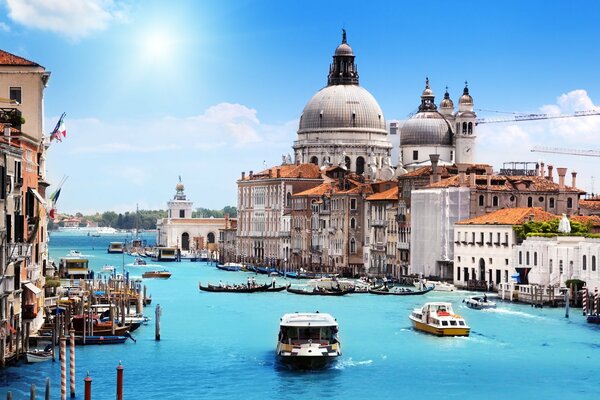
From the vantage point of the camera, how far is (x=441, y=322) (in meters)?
44.4

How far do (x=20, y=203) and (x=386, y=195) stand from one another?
5285cm

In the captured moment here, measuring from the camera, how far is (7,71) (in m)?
38.0

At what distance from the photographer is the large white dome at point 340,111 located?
11250cm

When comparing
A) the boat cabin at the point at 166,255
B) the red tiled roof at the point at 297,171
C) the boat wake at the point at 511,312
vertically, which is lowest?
the boat wake at the point at 511,312

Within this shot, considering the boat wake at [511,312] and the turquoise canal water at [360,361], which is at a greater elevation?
the boat wake at [511,312]

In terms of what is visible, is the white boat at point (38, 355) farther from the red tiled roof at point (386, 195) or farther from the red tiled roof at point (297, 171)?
the red tiled roof at point (297, 171)

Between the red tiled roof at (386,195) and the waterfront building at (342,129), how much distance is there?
24396 mm

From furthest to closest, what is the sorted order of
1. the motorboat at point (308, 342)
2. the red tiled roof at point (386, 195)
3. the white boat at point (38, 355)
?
the red tiled roof at point (386, 195), the motorboat at point (308, 342), the white boat at point (38, 355)

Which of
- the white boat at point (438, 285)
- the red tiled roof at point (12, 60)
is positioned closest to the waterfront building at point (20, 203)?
the red tiled roof at point (12, 60)

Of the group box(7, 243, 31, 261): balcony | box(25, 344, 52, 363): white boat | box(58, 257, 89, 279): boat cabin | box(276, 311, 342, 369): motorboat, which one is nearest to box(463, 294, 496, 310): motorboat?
box(276, 311, 342, 369): motorboat

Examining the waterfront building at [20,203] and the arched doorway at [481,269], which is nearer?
the waterfront building at [20,203]

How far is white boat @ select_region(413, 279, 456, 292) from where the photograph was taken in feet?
221

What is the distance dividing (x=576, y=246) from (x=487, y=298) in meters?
5.06

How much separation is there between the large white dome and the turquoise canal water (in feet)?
190
